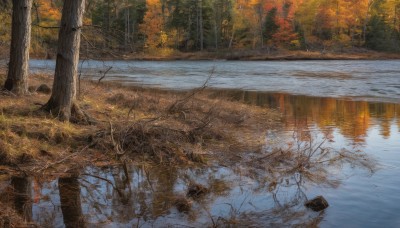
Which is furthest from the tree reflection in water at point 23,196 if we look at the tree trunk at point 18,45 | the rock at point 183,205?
the tree trunk at point 18,45

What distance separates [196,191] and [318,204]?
1.85 metres

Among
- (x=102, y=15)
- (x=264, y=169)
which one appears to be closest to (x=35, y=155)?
Answer: (x=264, y=169)

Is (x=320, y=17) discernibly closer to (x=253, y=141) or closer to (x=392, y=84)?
(x=392, y=84)

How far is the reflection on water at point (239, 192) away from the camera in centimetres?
625

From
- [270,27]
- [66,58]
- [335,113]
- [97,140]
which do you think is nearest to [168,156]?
[97,140]

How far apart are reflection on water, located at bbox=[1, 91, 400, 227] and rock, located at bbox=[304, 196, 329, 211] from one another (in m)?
0.10

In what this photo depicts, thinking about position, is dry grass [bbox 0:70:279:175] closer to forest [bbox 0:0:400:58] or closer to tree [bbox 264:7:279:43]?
forest [bbox 0:0:400:58]

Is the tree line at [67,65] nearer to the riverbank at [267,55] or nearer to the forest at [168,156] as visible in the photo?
the forest at [168,156]

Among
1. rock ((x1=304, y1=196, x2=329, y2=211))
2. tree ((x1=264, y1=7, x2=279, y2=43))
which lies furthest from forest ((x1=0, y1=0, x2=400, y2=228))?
tree ((x1=264, y1=7, x2=279, y2=43))

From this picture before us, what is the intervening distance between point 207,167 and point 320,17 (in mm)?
73772

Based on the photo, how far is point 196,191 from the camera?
23.7 ft

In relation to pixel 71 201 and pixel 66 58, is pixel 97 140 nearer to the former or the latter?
pixel 66 58

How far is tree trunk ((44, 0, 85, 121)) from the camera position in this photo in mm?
10148

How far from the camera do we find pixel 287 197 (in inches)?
286
